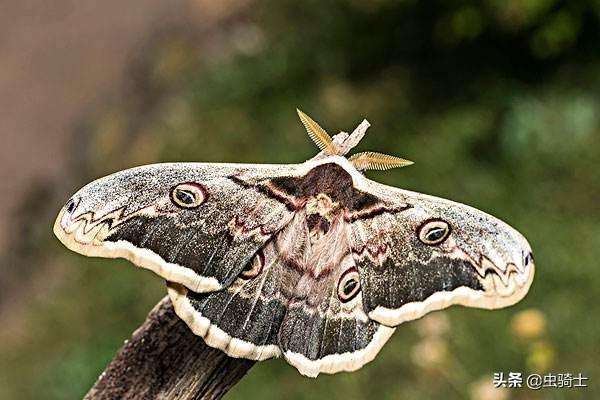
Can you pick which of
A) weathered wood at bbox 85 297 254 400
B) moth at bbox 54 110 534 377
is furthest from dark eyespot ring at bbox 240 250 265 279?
weathered wood at bbox 85 297 254 400

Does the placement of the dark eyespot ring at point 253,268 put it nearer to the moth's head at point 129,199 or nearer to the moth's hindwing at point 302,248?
the moth's hindwing at point 302,248

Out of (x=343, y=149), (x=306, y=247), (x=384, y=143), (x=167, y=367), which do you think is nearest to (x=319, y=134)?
(x=343, y=149)

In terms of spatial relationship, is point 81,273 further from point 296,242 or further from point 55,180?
point 296,242

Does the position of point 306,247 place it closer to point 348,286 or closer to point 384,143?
point 348,286

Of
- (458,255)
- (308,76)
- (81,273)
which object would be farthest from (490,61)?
(458,255)

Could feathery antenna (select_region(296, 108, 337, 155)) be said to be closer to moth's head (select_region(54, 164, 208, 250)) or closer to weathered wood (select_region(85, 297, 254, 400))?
moth's head (select_region(54, 164, 208, 250))

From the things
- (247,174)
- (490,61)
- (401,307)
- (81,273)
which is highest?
(490,61)

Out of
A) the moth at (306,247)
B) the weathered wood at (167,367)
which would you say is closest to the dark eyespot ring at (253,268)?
the moth at (306,247)
